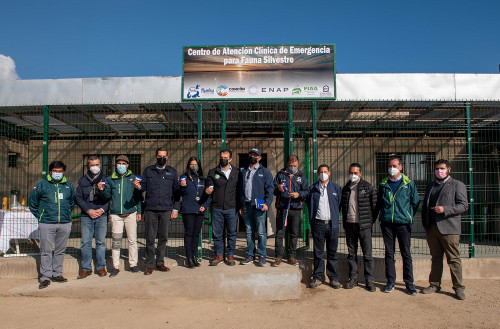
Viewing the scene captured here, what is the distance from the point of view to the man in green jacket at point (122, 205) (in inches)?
230

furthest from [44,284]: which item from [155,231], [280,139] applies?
[280,139]

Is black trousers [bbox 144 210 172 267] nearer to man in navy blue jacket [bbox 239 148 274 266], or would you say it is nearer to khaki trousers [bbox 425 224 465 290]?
man in navy blue jacket [bbox 239 148 274 266]

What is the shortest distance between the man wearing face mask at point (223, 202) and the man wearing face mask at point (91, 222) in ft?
5.78

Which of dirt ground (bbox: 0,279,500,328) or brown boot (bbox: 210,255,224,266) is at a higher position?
brown boot (bbox: 210,255,224,266)

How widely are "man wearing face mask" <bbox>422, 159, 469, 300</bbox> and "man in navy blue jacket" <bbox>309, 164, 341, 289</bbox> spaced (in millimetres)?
1416

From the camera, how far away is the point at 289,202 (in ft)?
19.6

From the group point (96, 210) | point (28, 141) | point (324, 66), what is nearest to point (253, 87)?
point (324, 66)

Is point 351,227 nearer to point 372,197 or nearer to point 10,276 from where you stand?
point 372,197

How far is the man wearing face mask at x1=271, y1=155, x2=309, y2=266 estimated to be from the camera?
596cm

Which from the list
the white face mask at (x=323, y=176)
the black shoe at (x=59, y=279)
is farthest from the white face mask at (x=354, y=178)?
the black shoe at (x=59, y=279)

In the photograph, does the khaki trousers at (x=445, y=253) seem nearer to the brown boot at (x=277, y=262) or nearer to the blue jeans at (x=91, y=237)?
the brown boot at (x=277, y=262)

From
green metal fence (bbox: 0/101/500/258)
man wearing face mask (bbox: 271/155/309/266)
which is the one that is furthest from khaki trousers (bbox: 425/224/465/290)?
man wearing face mask (bbox: 271/155/309/266)

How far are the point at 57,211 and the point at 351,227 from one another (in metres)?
4.65

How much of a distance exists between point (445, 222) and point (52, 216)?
6.05 meters
